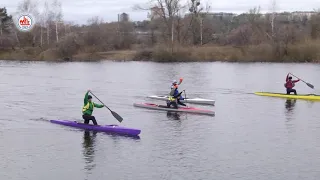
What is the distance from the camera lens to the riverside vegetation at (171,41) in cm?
7250

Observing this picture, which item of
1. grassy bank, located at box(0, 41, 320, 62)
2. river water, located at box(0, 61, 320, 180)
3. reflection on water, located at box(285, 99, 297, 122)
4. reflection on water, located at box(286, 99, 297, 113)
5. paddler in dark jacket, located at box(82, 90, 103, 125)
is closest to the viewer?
river water, located at box(0, 61, 320, 180)

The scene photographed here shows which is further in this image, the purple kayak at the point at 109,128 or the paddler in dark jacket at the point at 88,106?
the paddler in dark jacket at the point at 88,106

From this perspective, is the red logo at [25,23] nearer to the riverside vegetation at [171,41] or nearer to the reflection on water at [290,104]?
the riverside vegetation at [171,41]

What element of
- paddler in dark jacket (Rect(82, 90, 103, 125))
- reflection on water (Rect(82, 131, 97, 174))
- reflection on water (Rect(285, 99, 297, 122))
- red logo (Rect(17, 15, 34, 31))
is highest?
red logo (Rect(17, 15, 34, 31))

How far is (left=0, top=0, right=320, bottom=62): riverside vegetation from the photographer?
7250cm

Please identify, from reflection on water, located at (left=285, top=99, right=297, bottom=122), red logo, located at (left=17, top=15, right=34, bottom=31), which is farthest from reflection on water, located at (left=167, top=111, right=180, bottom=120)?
red logo, located at (left=17, top=15, right=34, bottom=31)

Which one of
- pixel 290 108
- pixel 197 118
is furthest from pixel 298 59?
pixel 197 118

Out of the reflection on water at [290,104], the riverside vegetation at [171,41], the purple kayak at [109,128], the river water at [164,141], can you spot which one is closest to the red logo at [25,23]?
the riverside vegetation at [171,41]

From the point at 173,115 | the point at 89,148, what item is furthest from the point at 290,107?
the point at 89,148

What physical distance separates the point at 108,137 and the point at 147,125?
339 centimetres

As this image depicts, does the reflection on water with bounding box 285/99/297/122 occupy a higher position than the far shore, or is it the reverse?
the far shore

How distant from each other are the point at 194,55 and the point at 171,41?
18.5 ft

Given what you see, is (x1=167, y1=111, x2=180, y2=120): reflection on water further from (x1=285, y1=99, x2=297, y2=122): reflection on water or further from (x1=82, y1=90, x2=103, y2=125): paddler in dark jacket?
(x1=285, y1=99, x2=297, y2=122): reflection on water

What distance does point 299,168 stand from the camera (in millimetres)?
16094
